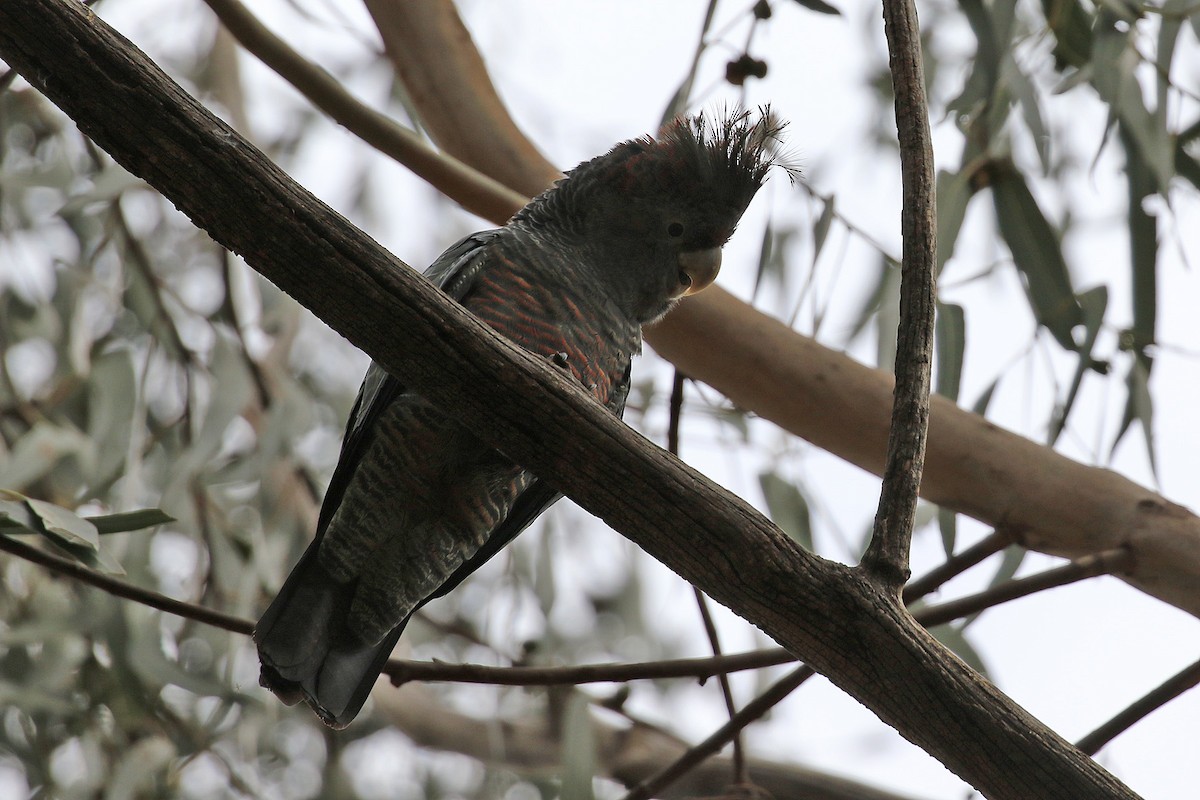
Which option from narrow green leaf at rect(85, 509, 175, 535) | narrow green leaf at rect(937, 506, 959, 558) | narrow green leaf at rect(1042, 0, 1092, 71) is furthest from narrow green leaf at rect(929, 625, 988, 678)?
narrow green leaf at rect(85, 509, 175, 535)

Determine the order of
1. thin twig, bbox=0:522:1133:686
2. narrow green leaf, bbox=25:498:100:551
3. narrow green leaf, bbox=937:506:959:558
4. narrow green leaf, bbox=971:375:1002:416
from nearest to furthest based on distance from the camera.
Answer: narrow green leaf, bbox=25:498:100:551 → thin twig, bbox=0:522:1133:686 → narrow green leaf, bbox=937:506:959:558 → narrow green leaf, bbox=971:375:1002:416

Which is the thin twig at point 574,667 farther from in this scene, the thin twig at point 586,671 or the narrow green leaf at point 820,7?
the narrow green leaf at point 820,7

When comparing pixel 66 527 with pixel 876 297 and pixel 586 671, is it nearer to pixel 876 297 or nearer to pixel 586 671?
pixel 586 671

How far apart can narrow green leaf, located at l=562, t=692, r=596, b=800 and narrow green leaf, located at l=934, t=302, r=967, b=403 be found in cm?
107

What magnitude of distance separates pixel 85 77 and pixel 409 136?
960 millimetres

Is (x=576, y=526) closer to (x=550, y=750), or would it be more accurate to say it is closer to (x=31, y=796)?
(x=550, y=750)

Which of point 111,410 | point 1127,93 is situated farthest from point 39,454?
point 1127,93

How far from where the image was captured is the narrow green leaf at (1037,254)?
8.00 feet

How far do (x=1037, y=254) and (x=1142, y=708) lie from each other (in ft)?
3.47

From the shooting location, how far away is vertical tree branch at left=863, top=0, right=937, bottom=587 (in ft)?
4.91

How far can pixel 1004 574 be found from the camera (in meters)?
2.51

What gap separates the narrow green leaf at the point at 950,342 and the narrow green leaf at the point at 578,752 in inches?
42.2

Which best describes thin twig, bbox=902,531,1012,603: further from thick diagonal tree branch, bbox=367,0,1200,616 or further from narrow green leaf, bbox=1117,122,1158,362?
narrow green leaf, bbox=1117,122,1158,362

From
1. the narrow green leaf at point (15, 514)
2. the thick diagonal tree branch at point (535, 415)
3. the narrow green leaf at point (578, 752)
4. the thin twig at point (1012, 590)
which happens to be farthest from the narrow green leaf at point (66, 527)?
the thin twig at point (1012, 590)
